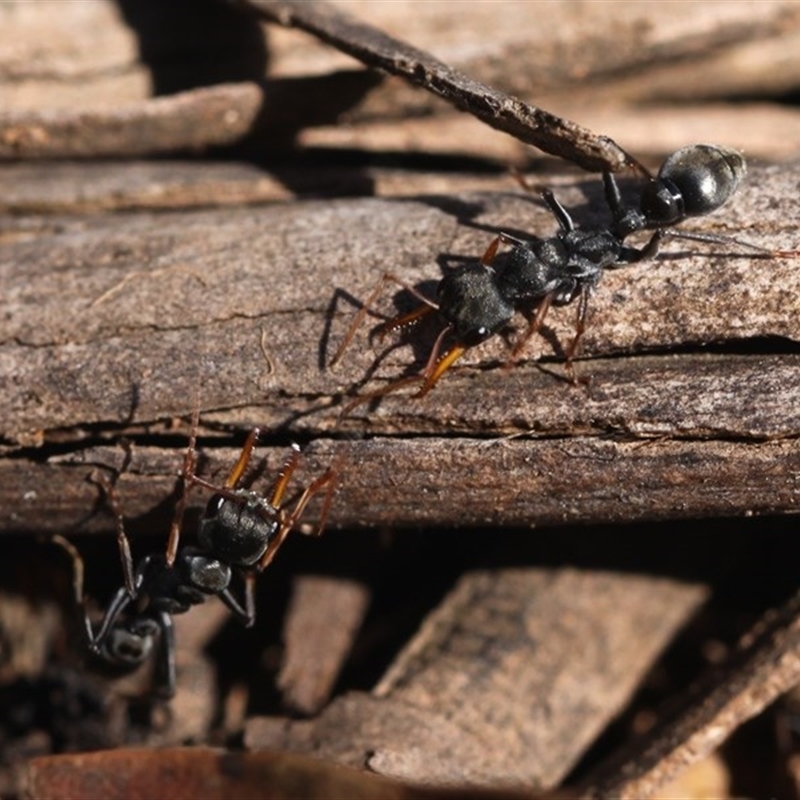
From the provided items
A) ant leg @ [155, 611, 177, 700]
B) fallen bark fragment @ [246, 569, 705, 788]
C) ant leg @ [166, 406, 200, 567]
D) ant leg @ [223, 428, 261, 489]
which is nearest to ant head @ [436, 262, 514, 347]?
ant leg @ [223, 428, 261, 489]

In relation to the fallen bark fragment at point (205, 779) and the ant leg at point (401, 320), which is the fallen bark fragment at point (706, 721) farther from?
the ant leg at point (401, 320)

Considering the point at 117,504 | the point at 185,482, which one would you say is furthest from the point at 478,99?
the point at 117,504

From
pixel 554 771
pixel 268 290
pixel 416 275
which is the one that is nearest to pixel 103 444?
pixel 268 290

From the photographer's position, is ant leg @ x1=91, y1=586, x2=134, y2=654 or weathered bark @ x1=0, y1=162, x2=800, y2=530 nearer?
weathered bark @ x1=0, y1=162, x2=800, y2=530

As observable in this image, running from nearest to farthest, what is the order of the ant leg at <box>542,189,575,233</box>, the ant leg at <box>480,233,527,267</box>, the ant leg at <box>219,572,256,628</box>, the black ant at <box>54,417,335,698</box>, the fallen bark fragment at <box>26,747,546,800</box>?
the fallen bark fragment at <box>26,747,546,800</box> < the black ant at <box>54,417,335,698</box> < the ant leg at <box>480,233,527,267</box> < the ant leg at <box>542,189,575,233</box> < the ant leg at <box>219,572,256,628</box>

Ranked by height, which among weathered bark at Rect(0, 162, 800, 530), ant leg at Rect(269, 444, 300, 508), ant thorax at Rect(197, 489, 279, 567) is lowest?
ant thorax at Rect(197, 489, 279, 567)

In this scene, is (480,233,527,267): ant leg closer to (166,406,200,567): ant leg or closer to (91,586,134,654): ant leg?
(166,406,200,567): ant leg
